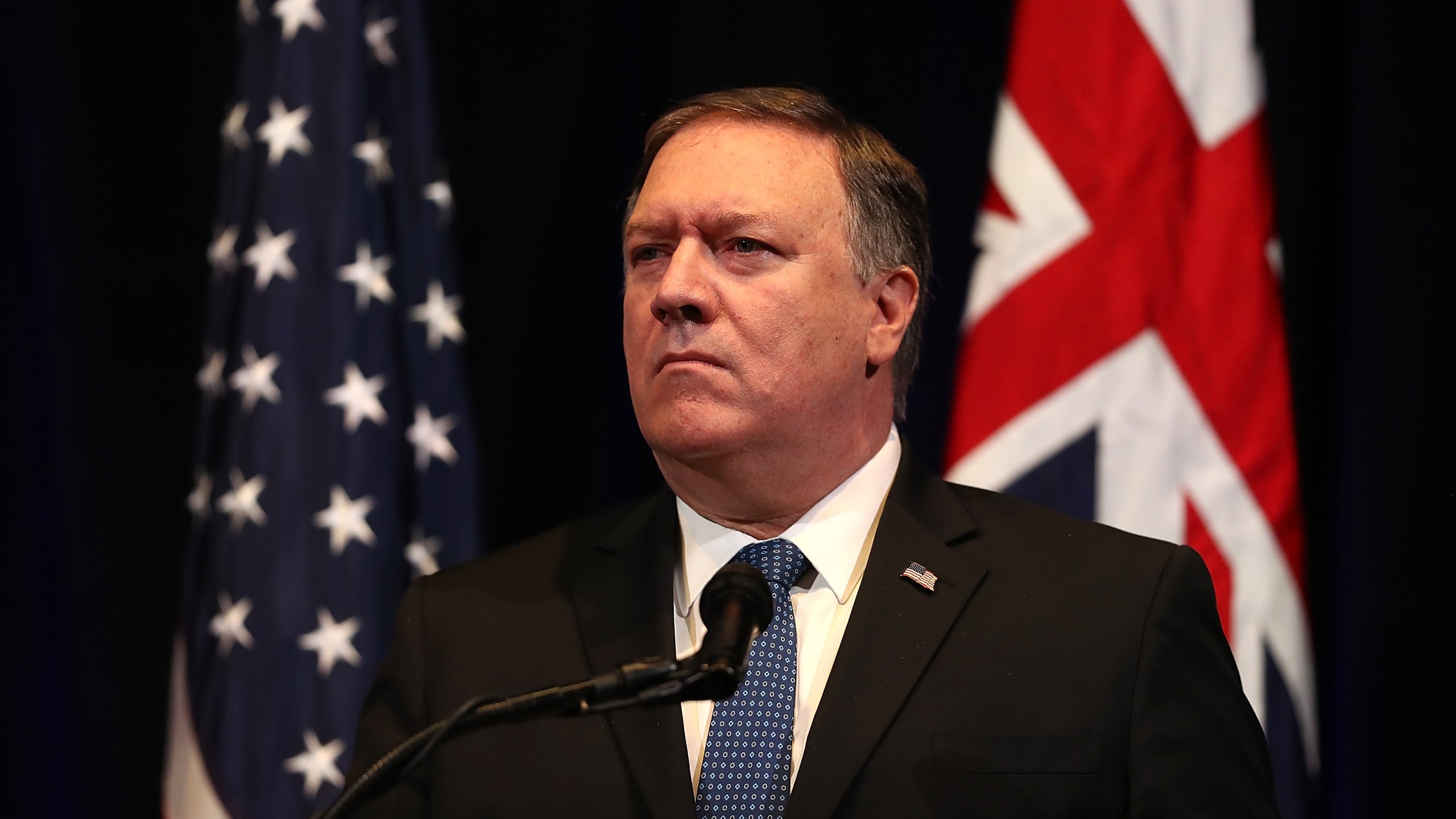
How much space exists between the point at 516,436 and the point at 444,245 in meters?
0.49

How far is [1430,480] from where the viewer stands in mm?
2424

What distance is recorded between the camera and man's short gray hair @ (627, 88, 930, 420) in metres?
2.01

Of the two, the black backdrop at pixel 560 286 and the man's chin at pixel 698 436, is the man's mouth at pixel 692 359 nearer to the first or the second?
the man's chin at pixel 698 436

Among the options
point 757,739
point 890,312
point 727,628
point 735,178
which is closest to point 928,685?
point 757,739

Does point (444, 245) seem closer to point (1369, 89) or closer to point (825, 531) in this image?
point (825, 531)

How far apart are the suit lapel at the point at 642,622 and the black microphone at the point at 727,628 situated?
0.37 m

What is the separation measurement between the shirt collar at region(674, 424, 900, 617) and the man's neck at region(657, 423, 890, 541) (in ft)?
0.06

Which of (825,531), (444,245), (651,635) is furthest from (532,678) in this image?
(444,245)

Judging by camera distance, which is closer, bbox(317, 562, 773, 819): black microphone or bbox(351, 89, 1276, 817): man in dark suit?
bbox(317, 562, 773, 819): black microphone

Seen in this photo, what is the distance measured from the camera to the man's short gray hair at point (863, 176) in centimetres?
201

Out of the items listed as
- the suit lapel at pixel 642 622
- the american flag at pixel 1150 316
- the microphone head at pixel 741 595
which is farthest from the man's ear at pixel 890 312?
the microphone head at pixel 741 595

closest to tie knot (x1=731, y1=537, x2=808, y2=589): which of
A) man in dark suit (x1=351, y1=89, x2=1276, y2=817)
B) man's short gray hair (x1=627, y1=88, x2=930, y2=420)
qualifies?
man in dark suit (x1=351, y1=89, x2=1276, y2=817)

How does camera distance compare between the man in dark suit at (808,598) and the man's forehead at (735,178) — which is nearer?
the man in dark suit at (808,598)

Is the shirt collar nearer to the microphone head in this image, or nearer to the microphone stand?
the microphone head
